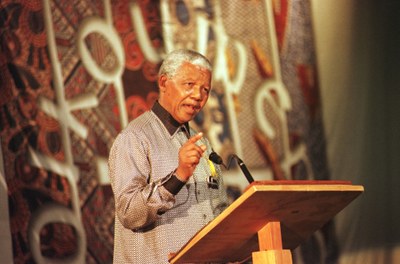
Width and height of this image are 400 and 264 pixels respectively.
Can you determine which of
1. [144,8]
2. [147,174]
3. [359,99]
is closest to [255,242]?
[147,174]

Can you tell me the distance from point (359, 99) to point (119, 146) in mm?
3150

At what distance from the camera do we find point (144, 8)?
4266 mm

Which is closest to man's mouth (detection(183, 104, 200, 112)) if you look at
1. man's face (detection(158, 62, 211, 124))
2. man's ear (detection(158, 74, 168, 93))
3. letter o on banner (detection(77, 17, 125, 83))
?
man's face (detection(158, 62, 211, 124))

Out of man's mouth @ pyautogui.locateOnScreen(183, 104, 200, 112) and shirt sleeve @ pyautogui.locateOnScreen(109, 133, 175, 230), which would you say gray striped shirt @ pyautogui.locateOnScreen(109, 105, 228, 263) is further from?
man's mouth @ pyautogui.locateOnScreen(183, 104, 200, 112)

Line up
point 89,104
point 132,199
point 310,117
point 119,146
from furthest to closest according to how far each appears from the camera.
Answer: point 310,117 → point 89,104 → point 119,146 → point 132,199

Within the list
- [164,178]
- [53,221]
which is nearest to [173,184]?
[164,178]

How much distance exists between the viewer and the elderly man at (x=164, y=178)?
8.30ft

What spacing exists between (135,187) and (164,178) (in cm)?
12

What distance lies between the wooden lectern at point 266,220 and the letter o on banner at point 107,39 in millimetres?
1593

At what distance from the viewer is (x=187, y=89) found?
280cm

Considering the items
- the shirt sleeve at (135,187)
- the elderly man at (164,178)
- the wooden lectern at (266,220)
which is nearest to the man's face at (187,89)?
the elderly man at (164,178)

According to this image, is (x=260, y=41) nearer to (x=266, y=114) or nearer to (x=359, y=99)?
(x=266, y=114)

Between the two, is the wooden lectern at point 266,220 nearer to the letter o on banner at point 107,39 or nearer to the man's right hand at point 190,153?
the man's right hand at point 190,153

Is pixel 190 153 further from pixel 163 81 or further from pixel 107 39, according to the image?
pixel 107 39
